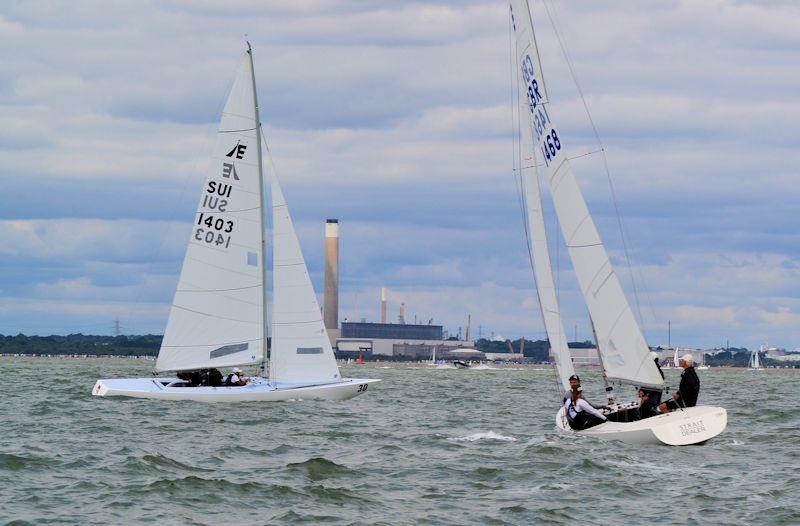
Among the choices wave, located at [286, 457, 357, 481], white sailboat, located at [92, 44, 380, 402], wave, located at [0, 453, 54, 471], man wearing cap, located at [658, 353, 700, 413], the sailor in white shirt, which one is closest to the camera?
wave, located at [286, 457, 357, 481]

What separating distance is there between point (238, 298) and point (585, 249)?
17.0 m

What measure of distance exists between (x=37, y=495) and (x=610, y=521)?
30.3 feet

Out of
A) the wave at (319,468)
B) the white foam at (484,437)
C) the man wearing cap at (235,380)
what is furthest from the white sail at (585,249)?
the man wearing cap at (235,380)

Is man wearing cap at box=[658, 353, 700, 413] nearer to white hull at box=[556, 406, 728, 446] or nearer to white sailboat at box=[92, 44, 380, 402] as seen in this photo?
white hull at box=[556, 406, 728, 446]

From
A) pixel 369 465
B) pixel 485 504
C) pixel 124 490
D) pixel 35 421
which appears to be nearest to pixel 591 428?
pixel 369 465

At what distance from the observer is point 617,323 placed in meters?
27.9

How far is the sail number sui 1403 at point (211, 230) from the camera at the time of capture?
4150 centimetres

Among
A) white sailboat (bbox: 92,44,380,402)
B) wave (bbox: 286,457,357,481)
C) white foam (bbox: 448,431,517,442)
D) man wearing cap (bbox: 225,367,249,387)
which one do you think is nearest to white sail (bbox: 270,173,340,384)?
white sailboat (bbox: 92,44,380,402)

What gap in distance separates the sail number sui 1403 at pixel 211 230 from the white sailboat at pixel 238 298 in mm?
35

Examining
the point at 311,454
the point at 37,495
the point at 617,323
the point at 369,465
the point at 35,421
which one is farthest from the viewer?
the point at 35,421

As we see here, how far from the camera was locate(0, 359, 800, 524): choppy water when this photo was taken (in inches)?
733

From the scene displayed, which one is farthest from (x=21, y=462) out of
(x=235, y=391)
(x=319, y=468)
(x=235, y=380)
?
(x=235, y=380)

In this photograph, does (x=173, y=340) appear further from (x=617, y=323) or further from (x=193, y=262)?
(x=617, y=323)

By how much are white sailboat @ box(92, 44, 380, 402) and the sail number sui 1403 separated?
3 cm
